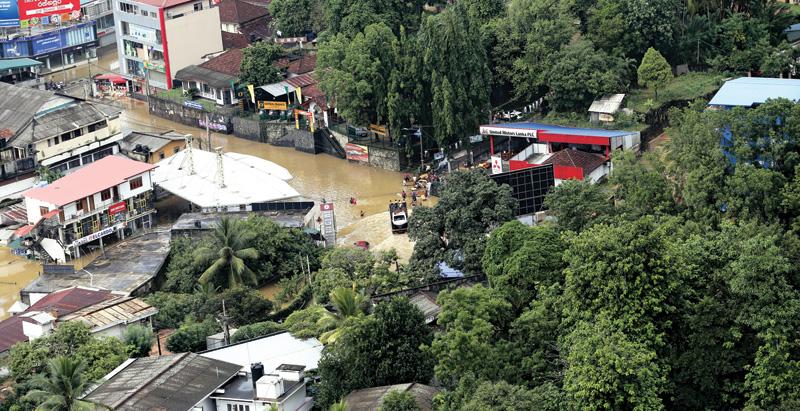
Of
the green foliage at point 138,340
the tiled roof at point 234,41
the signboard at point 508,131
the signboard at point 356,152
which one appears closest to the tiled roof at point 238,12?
the tiled roof at point 234,41

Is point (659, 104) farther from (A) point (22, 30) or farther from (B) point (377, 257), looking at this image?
(A) point (22, 30)

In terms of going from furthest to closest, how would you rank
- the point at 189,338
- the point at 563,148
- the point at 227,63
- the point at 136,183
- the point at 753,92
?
the point at 227,63
the point at 136,183
the point at 563,148
the point at 753,92
the point at 189,338

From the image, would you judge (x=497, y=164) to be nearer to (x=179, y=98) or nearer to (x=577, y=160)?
(x=577, y=160)

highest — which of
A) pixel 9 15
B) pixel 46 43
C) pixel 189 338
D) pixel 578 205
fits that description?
pixel 9 15

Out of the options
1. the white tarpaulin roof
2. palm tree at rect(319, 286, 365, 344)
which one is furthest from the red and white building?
palm tree at rect(319, 286, 365, 344)

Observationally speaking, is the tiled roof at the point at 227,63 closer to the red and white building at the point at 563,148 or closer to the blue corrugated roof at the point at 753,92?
the red and white building at the point at 563,148

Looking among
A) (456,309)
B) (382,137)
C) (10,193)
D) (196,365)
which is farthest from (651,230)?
(10,193)

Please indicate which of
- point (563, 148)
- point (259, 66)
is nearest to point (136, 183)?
point (259, 66)
